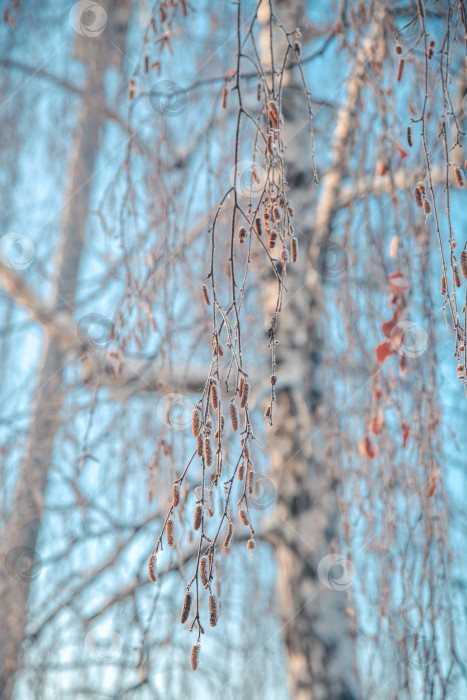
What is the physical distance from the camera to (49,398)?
225 centimetres

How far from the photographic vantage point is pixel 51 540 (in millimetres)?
2033

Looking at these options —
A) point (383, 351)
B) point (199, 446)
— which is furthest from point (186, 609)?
point (383, 351)

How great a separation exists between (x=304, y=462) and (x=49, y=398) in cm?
96

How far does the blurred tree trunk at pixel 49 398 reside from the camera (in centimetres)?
191

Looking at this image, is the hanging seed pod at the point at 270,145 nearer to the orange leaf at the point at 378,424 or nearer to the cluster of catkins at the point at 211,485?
the cluster of catkins at the point at 211,485

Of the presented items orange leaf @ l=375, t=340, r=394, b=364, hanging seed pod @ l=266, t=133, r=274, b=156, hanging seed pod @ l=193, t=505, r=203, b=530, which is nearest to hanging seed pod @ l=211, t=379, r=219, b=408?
hanging seed pod @ l=193, t=505, r=203, b=530

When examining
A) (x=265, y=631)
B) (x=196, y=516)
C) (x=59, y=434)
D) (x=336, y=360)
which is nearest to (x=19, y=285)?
(x=59, y=434)

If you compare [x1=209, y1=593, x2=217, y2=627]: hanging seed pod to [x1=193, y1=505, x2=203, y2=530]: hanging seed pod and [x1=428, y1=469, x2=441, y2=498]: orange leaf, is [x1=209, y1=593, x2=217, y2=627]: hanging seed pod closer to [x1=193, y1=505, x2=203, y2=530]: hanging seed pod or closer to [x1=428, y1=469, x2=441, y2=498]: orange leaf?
[x1=193, y1=505, x2=203, y2=530]: hanging seed pod

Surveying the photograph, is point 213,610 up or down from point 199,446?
down

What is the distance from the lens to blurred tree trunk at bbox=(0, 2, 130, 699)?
1.91 m

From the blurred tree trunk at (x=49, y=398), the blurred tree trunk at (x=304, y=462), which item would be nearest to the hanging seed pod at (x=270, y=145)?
the blurred tree trunk at (x=304, y=462)

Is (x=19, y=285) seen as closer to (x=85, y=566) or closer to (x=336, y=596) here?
(x=85, y=566)

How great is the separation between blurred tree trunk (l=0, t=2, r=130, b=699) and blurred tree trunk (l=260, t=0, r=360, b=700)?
2.30ft

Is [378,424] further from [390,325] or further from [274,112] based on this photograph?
[274,112]
